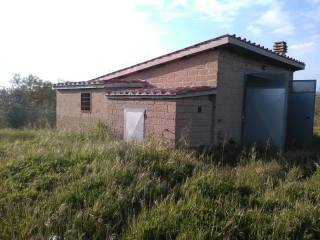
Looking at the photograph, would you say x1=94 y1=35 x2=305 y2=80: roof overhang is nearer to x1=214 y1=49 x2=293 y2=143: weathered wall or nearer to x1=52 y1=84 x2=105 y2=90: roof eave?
x1=214 y1=49 x2=293 y2=143: weathered wall

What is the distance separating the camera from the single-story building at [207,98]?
10.1 metres

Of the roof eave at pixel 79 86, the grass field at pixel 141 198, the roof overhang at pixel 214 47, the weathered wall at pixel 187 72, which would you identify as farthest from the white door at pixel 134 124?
the grass field at pixel 141 198

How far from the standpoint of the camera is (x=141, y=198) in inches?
199

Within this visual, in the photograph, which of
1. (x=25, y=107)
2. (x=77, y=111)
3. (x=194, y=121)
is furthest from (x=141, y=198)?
(x=25, y=107)

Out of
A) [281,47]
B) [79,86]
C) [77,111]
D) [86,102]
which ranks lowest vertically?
[77,111]

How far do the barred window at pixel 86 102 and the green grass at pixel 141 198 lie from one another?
25.8ft

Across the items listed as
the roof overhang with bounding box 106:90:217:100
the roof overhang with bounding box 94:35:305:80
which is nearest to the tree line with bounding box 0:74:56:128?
the roof overhang with bounding box 94:35:305:80

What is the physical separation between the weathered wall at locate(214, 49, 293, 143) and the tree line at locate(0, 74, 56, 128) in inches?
369

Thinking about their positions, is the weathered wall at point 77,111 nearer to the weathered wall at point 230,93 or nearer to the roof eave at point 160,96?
the roof eave at point 160,96

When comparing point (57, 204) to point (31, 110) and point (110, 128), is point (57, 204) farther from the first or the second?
point (31, 110)

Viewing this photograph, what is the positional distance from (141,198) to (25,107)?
17235mm

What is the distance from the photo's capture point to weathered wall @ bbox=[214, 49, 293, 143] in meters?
11.4

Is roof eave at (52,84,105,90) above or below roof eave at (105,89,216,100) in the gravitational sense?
above

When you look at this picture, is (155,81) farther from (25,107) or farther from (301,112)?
(25,107)
